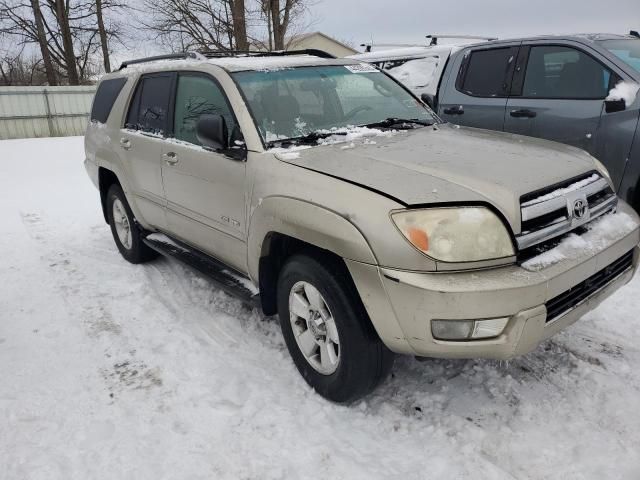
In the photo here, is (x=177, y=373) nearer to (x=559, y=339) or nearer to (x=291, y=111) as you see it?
(x=291, y=111)

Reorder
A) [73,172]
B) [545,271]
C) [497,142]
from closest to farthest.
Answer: [545,271] < [497,142] < [73,172]

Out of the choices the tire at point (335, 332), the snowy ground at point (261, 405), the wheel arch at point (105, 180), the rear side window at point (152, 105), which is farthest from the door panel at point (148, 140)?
the tire at point (335, 332)

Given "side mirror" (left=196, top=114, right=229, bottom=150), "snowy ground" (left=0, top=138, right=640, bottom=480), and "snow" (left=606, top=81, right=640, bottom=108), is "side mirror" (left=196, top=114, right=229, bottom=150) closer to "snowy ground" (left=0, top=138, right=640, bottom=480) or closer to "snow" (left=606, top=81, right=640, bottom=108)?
"snowy ground" (left=0, top=138, right=640, bottom=480)

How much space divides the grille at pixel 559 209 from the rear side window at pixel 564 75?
7.90 ft

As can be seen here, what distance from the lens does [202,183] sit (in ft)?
11.6

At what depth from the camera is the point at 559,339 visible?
3.35 meters

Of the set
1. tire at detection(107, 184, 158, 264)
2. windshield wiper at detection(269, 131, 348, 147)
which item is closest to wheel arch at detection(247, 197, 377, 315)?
windshield wiper at detection(269, 131, 348, 147)

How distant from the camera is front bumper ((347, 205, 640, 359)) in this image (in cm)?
220

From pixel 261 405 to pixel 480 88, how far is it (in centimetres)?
434

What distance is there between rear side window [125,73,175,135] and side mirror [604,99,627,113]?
369 cm

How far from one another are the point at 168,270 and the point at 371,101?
8.33 feet

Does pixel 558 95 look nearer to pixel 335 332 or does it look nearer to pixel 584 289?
pixel 584 289

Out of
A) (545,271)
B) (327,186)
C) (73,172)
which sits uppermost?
(327,186)

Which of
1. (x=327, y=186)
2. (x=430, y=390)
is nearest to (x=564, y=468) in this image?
(x=430, y=390)
